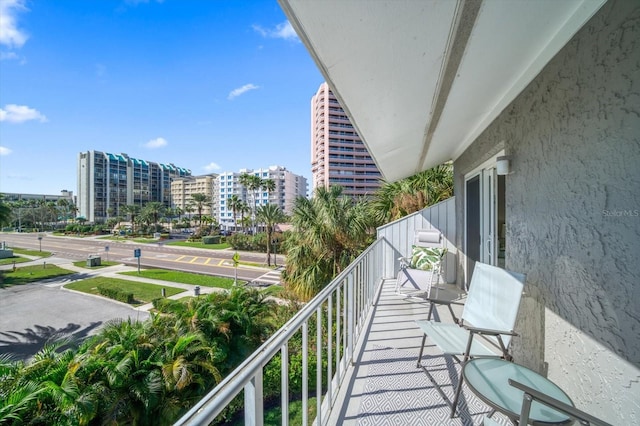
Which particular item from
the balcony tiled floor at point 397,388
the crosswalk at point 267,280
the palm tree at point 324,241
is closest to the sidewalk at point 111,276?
the crosswalk at point 267,280

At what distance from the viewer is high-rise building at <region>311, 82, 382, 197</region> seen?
54.2m

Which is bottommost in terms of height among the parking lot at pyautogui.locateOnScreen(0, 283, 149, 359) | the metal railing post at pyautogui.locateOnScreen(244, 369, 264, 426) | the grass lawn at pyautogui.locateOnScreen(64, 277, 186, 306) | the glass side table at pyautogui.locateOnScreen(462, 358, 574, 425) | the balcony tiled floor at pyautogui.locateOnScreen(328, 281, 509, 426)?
the parking lot at pyautogui.locateOnScreen(0, 283, 149, 359)

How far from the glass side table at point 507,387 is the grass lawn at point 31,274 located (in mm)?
30403

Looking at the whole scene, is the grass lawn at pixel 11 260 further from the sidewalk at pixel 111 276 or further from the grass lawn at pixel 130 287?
the grass lawn at pixel 130 287

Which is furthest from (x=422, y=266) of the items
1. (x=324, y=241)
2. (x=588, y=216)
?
(x=324, y=241)

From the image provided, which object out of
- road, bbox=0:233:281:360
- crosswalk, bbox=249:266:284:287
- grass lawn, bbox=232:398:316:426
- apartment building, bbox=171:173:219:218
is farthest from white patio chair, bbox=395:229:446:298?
apartment building, bbox=171:173:219:218

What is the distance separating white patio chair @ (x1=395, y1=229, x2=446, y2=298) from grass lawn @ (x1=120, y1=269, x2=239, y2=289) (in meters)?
15.9

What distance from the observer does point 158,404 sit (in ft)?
17.2

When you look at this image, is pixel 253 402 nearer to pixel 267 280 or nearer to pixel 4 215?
pixel 267 280

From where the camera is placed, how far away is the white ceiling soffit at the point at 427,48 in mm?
1334

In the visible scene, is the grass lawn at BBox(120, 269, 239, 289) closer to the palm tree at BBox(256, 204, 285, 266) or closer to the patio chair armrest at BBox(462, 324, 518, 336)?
the palm tree at BBox(256, 204, 285, 266)

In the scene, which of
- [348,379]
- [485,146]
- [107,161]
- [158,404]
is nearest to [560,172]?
[485,146]

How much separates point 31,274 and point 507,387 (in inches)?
1294

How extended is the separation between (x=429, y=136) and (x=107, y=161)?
336 ft
